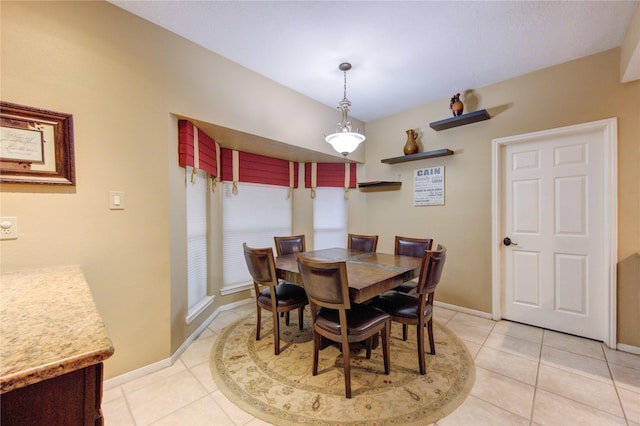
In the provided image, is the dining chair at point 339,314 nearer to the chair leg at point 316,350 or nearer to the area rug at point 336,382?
the chair leg at point 316,350

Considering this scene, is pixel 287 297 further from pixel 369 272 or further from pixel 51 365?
pixel 51 365

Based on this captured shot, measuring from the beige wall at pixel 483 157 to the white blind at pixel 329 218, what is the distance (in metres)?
0.47

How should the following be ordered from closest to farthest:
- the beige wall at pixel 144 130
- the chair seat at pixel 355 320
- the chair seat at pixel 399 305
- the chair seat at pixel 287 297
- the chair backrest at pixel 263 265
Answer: the beige wall at pixel 144 130
the chair seat at pixel 355 320
the chair seat at pixel 399 305
the chair backrest at pixel 263 265
the chair seat at pixel 287 297

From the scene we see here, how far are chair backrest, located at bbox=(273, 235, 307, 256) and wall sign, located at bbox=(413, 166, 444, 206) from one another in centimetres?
170

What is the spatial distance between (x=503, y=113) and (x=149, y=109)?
3.52 meters

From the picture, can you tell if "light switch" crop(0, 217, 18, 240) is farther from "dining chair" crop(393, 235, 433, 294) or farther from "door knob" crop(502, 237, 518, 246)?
"door knob" crop(502, 237, 518, 246)

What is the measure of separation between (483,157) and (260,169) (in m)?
2.82

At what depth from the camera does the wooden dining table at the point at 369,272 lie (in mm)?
1731

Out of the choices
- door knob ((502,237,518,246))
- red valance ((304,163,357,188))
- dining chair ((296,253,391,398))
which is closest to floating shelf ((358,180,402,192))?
red valance ((304,163,357,188))

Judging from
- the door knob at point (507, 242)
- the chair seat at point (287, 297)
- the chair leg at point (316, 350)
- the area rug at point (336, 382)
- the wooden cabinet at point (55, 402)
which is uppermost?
the door knob at point (507, 242)

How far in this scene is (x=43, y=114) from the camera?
1.58m

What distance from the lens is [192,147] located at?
2338 millimetres

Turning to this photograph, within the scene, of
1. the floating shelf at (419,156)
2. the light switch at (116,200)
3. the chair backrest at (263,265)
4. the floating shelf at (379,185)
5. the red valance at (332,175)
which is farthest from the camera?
the red valance at (332,175)

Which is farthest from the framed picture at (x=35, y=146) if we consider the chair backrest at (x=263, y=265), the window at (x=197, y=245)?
the chair backrest at (x=263, y=265)
